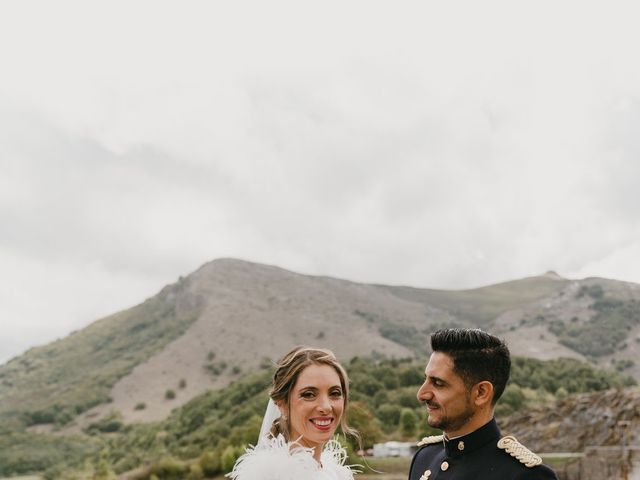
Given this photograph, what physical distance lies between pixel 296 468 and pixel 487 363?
51.1 inches

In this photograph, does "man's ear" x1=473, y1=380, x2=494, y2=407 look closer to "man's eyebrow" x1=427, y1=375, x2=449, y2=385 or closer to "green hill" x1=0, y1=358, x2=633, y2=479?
"man's eyebrow" x1=427, y1=375, x2=449, y2=385

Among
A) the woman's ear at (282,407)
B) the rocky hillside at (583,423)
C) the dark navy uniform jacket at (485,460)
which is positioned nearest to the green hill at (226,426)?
the rocky hillside at (583,423)

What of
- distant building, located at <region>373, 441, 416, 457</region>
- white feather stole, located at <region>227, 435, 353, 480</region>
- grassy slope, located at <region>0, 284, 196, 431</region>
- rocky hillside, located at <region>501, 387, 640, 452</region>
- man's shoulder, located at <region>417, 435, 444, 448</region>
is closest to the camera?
white feather stole, located at <region>227, 435, 353, 480</region>

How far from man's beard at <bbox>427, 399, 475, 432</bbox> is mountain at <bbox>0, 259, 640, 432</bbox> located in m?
95.4

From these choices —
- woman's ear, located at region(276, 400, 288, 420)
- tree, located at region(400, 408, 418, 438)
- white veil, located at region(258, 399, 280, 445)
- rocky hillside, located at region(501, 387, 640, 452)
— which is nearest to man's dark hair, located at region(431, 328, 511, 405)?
woman's ear, located at region(276, 400, 288, 420)

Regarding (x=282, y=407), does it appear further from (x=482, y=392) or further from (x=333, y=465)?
(x=482, y=392)

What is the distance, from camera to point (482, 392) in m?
3.85

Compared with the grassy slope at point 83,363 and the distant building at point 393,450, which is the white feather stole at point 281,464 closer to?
the distant building at point 393,450

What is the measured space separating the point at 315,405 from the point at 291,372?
27 centimetres

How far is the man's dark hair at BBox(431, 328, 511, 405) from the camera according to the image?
12.5 ft

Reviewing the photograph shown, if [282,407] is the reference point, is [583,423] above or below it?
above

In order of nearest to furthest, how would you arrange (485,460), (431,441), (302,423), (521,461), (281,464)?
(521,461)
(485,460)
(281,464)
(302,423)
(431,441)

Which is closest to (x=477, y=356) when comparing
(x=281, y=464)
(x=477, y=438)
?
(x=477, y=438)

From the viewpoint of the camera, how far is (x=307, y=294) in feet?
514
